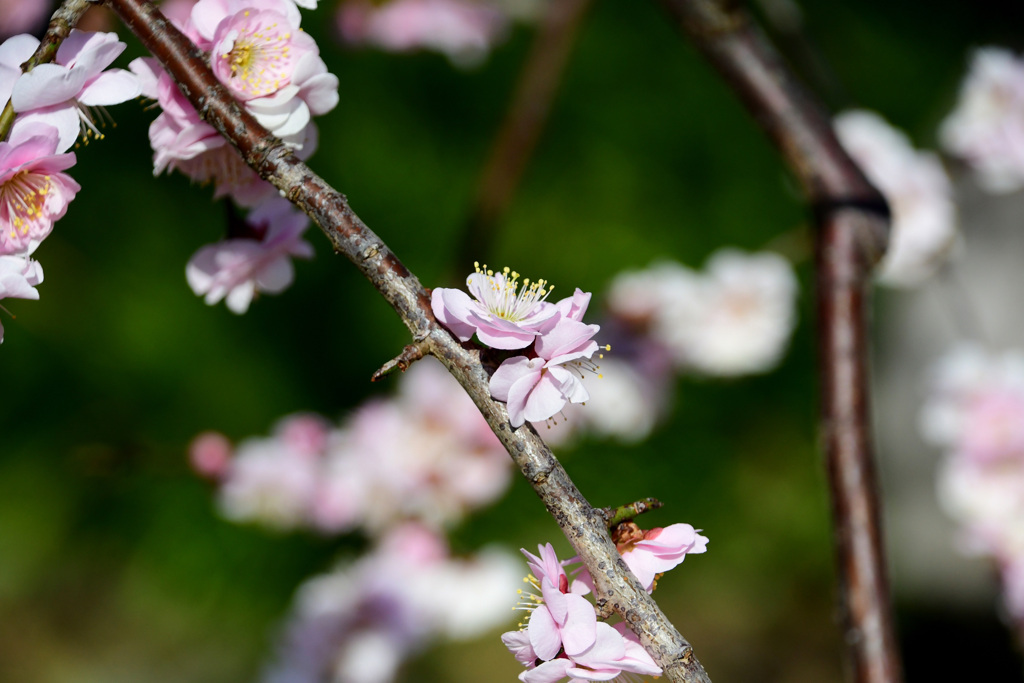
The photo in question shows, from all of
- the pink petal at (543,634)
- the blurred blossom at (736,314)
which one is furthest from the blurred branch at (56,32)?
the blurred blossom at (736,314)

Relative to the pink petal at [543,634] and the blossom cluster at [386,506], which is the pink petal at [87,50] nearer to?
the pink petal at [543,634]

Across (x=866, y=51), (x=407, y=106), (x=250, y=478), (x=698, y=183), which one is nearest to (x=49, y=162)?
(x=250, y=478)

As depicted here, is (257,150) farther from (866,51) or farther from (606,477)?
(866,51)

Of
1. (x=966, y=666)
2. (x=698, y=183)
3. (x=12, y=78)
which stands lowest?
(x=966, y=666)

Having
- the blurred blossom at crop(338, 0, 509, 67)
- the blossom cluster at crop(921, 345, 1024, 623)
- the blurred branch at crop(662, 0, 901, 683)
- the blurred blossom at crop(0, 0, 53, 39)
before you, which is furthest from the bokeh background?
the blurred branch at crop(662, 0, 901, 683)

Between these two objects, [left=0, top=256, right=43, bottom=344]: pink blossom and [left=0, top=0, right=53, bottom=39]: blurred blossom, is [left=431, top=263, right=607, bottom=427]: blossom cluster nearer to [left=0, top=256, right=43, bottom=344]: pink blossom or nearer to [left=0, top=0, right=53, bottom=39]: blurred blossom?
[left=0, top=256, right=43, bottom=344]: pink blossom

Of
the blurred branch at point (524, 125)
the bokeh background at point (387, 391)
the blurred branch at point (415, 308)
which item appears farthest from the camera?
the bokeh background at point (387, 391)

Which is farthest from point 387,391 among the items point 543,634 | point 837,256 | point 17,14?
point 543,634
